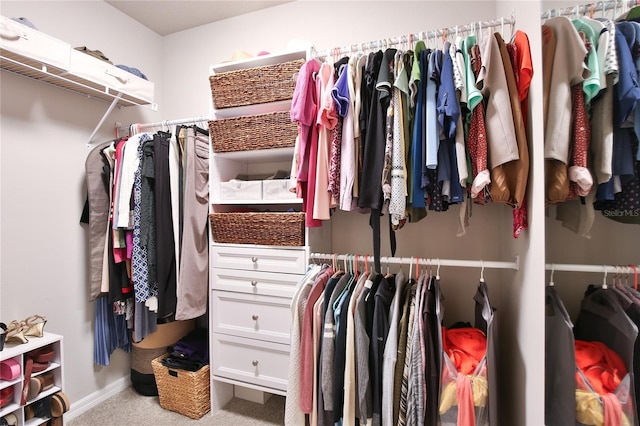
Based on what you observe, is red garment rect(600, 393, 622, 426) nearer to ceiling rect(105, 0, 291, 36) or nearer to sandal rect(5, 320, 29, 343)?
sandal rect(5, 320, 29, 343)

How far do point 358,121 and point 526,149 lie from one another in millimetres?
658

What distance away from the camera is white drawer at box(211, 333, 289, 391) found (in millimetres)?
1643

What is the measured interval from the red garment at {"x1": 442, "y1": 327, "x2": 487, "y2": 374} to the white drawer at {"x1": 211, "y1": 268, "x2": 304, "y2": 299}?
0.76 metres

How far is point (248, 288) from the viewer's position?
172cm

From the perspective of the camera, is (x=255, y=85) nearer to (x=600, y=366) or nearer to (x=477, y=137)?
(x=477, y=137)

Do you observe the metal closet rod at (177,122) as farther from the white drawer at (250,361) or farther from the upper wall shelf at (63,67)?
the white drawer at (250,361)

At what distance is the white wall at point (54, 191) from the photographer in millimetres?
1606

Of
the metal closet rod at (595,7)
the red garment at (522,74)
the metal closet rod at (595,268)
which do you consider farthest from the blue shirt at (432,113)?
the metal closet rod at (595,268)

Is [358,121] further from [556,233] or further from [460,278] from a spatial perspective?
[460,278]

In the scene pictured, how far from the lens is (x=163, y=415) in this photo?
183 centimetres

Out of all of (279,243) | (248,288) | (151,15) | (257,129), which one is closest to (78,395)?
(248,288)

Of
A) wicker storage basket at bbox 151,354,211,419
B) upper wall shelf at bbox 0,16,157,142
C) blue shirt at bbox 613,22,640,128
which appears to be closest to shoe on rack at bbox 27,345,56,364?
wicker storage basket at bbox 151,354,211,419

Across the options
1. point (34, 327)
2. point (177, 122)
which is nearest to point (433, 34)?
point (177, 122)

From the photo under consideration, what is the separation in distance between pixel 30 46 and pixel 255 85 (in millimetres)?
1034
